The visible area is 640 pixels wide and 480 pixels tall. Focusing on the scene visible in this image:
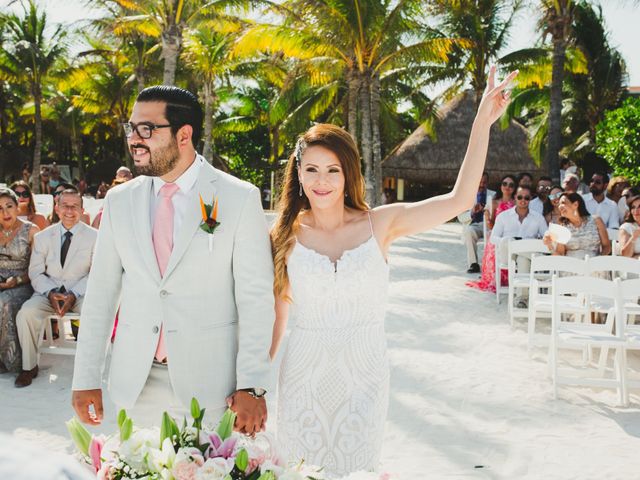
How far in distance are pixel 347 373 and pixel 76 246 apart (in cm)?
486

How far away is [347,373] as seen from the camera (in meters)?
3.03

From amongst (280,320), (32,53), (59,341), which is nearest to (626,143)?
(59,341)

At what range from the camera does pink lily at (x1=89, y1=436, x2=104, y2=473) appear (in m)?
1.63

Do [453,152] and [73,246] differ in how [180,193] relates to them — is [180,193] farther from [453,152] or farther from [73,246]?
[453,152]

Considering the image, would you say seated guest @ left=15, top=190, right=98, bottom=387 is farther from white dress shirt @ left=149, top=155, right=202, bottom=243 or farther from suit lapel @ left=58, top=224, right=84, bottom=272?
white dress shirt @ left=149, top=155, right=202, bottom=243

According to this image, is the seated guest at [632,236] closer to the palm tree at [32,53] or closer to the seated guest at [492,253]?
the seated guest at [492,253]

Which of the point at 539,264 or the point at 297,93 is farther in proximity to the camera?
the point at 297,93

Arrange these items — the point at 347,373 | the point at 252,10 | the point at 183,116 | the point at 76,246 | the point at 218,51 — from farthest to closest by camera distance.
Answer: the point at 218,51 → the point at 252,10 → the point at 76,246 → the point at 347,373 → the point at 183,116

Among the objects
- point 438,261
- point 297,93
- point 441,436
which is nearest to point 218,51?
point 297,93

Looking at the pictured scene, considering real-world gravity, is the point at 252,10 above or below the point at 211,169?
above

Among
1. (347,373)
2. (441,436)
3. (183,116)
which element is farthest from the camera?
(441,436)

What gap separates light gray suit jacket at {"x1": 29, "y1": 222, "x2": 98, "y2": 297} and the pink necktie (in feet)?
15.0

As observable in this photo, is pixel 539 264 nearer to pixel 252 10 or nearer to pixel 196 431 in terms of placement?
pixel 196 431

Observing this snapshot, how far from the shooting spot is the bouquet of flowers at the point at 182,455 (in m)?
1.53
